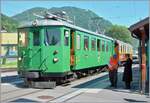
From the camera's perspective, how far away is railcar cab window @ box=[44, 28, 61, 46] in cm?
1950

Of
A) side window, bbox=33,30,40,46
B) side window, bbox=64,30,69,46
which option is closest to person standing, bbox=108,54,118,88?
side window, bbox=64,30,69,46

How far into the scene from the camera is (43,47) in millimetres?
19562

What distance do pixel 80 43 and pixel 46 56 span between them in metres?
3.23

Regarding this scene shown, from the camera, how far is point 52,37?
1966 centimetres

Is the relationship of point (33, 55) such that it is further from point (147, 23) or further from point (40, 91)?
point (147, 23)

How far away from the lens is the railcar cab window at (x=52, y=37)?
64.0ft

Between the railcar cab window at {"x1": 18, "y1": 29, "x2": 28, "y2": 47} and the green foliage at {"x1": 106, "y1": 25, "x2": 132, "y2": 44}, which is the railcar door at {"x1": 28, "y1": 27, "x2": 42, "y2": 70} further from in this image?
the green foliage at {"x1": 106, "y1": 25, "x2": 132, "y2": 44}

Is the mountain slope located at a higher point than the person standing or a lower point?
higher

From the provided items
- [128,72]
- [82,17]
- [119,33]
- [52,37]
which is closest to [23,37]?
[52,37]

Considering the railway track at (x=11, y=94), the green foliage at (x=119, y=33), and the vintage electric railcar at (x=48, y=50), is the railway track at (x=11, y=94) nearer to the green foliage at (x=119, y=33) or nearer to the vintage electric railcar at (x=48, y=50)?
the vintage electric railcar at (x=48, y=50)

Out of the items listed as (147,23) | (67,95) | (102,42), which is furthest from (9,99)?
(102,42)

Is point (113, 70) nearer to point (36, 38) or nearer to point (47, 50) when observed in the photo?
point (47, 50)

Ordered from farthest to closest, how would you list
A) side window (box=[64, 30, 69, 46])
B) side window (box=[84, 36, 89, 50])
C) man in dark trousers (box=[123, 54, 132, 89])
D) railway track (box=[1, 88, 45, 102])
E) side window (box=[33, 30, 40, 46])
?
1. side window (box=[84, 36, 89, 50])
2. side window (box=[33, 30, 40, 46])
3. side window (box=[64, 30, 69, 46])
4. man in dark trousers (box=[123, 54, 132, 89])
5. railway track (box=[1, 88, 45, 102])

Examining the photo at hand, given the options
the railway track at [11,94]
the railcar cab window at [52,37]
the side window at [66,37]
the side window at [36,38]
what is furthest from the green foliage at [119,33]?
the railway track at [11,94]
